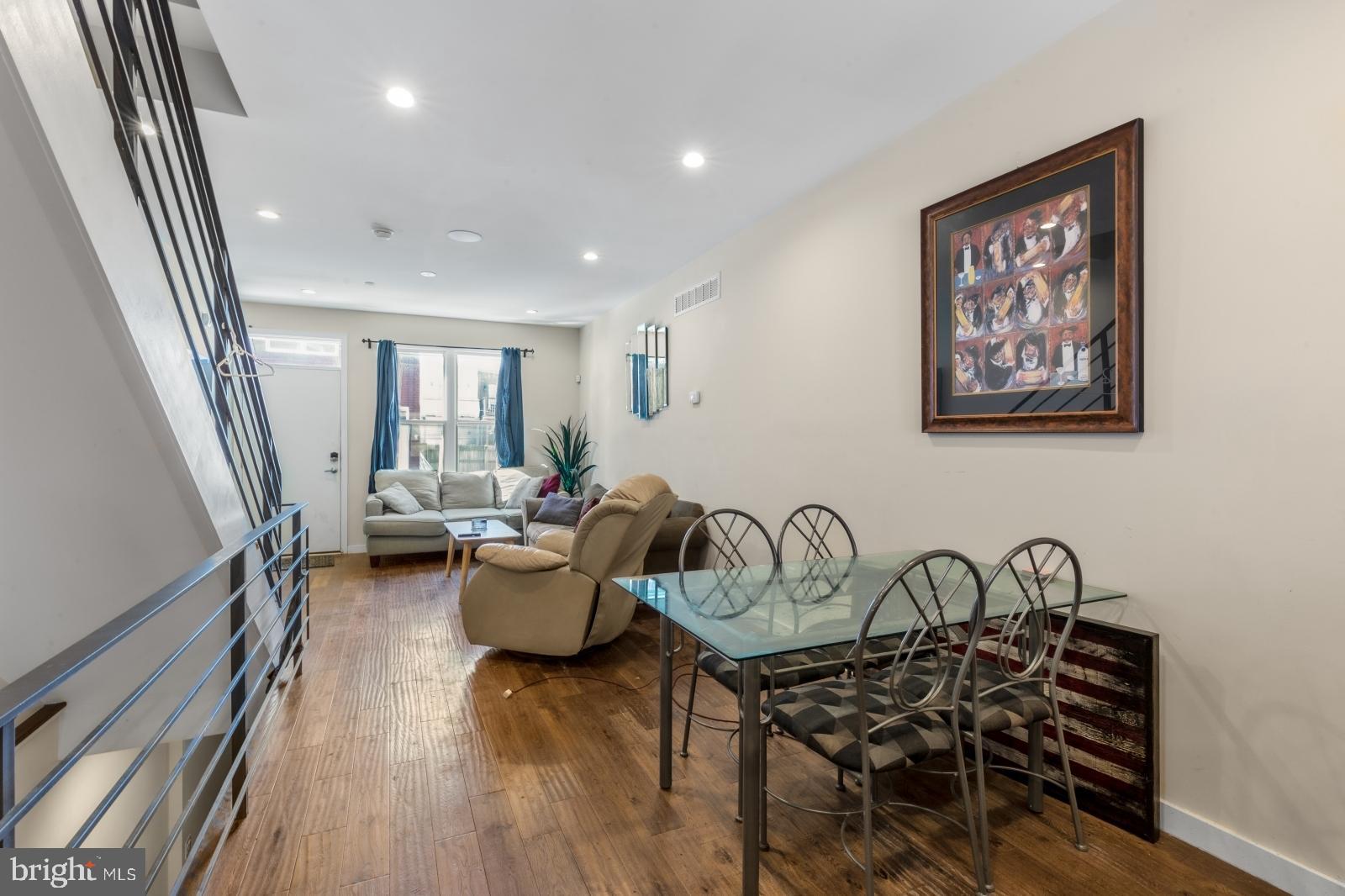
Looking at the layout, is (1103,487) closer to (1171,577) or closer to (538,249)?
(1171,577)

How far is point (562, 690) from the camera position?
3020 millimetres

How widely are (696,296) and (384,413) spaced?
12.3ft

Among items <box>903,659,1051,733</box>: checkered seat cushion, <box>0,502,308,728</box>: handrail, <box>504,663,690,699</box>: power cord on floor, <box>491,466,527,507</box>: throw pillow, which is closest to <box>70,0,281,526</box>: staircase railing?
<box>0,502,308,728</box>: handrail

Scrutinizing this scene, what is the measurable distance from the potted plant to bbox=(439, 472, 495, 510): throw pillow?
0.75m

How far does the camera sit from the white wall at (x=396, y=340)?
6.26 metres

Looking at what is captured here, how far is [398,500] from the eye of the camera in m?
6.01

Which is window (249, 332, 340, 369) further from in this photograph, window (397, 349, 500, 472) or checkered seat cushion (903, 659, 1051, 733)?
checkered seat cushion (903, 659, 1051, 733)

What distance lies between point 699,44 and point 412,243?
2799 mm

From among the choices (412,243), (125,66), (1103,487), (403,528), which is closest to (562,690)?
(1103,487)

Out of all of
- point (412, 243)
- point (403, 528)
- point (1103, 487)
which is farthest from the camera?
point (403, 528)

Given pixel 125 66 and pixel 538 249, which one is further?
pixel 538 249

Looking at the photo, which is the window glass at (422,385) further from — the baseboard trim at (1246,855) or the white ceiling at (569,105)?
the baseboard trim at (1246,855)

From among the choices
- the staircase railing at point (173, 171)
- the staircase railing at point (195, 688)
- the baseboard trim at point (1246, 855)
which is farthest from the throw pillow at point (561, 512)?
the baseboard trim at point (1246, 855)

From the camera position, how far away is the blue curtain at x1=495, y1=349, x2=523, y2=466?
6.96m
